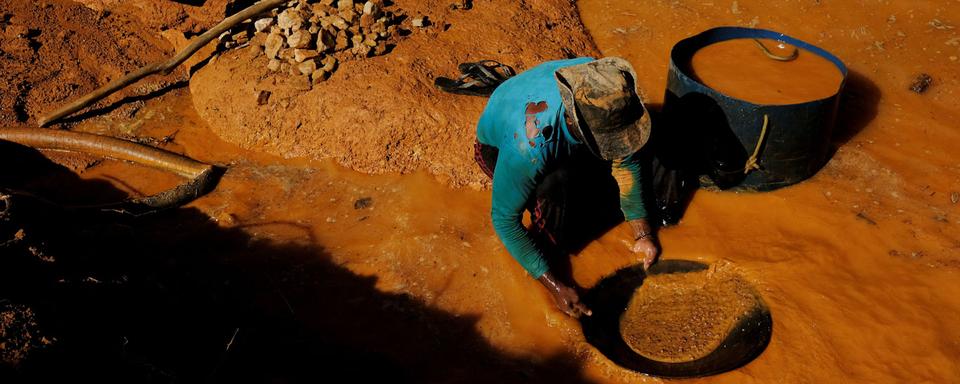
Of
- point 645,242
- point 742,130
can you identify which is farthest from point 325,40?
point 742,130

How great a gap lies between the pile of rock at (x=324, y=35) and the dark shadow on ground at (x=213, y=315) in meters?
1.41

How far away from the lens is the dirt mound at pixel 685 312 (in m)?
3.05

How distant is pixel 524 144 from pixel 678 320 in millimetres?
1271

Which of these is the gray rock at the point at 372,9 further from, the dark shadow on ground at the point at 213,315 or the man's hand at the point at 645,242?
the man's hand at the point at 645,242

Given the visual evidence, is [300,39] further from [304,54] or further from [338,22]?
[338,22]

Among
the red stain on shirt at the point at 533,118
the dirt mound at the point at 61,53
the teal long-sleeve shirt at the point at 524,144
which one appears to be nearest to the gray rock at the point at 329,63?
the dirt mound at the point at 61,53

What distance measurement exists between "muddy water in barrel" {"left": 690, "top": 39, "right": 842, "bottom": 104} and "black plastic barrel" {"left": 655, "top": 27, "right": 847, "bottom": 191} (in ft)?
0.20

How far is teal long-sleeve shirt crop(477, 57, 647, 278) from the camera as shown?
270 centimetres

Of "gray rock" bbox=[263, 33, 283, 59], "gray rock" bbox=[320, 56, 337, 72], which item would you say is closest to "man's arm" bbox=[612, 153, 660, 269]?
"gray rock" bbox=[320, 56, 337, 72]

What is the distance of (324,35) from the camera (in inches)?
177

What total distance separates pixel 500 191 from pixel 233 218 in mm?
1945

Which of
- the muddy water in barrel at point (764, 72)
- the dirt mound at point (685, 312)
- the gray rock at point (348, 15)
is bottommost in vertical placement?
the dirt mound at point (685, 312)

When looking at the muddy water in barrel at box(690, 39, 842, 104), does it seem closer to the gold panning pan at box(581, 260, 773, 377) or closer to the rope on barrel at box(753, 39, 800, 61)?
the rope on barrel at box(753, 39, 800, 61)

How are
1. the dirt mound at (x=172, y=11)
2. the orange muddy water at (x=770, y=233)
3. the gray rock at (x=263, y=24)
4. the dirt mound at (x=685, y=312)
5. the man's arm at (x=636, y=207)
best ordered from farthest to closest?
the dirt mound at (x=172, y=11), the gray rock at (x=263, y=24), the man's arm at (x=636, y=207), the dirt mound at (x=685, y=312), the orange muddy water at (x=770, y=233)
